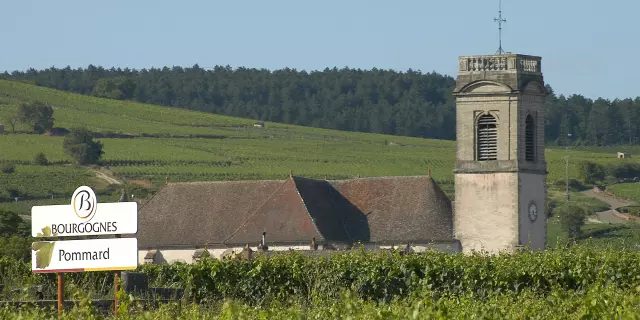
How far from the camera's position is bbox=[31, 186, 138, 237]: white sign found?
23.7 m

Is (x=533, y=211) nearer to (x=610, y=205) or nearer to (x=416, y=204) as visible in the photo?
(x=416, y=204)

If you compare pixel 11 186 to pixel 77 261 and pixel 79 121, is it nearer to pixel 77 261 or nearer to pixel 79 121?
pixel 79 121

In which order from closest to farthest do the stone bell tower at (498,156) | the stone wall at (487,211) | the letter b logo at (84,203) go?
the letter b logo at (84,203) → the stone wall at (487,211) → the stone bell tower at (498,156)

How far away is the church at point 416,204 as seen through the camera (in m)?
54.8

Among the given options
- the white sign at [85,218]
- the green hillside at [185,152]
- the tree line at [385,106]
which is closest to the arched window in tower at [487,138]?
the white sign at [85,218]

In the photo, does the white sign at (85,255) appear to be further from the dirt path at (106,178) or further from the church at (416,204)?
the dirt path at (106,178)

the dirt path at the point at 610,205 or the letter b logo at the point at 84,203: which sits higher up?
the letter b logo at the point at 84,203

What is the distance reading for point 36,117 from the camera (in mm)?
126000

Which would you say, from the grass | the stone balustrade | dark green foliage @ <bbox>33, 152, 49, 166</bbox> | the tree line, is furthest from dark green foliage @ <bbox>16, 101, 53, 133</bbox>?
the stone balustrade

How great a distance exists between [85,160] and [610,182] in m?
37.5

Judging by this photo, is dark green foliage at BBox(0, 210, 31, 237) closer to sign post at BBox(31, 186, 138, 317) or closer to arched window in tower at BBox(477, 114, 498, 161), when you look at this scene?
arched window in tower at BBox(477, 114, 498, 161)

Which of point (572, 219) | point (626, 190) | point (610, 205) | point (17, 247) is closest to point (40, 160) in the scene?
point (572, 219)

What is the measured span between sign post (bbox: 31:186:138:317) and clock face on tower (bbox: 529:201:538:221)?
1269 inches

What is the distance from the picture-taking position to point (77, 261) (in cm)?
2402
